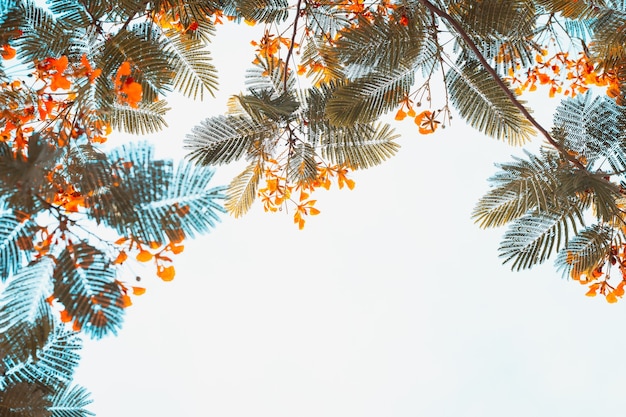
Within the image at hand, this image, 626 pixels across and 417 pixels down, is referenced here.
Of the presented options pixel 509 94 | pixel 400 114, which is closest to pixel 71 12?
pixel 400 114

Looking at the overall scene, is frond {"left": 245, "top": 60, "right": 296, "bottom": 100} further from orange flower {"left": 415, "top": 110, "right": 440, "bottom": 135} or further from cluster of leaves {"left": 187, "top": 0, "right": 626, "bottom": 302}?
orange flower {"left": 415, "top": 110, "right": 440, "bottom": 135}

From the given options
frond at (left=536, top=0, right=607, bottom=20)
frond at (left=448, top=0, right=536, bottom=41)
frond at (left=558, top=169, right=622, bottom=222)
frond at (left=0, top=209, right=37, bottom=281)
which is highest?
frond at (left=536, top=0, right=607, bottom=20)

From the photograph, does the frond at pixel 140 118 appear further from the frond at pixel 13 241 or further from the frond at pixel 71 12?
the frond at pixel 13 241

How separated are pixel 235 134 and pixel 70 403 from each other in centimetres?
99

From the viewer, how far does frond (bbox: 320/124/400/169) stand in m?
2.24

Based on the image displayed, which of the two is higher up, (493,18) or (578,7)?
(578,7)

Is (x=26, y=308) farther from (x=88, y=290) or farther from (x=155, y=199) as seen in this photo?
(x=155, y=199)

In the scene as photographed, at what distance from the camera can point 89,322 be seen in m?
1.02

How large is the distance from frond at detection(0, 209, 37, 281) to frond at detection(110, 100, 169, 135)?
4.56ft

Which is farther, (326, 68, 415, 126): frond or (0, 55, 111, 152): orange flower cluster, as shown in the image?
(326, 68, 415, 126): frond

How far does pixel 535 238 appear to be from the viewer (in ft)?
6.27

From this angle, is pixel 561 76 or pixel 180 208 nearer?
pixel 180 208

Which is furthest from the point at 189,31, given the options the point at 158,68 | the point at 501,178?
the point at 501,178

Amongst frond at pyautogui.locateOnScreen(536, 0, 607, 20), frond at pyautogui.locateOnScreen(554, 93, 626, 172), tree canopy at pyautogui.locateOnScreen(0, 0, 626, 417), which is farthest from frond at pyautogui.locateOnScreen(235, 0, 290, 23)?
frond at pyautogui.locateOnScreen(554, 93, 626, 172)
